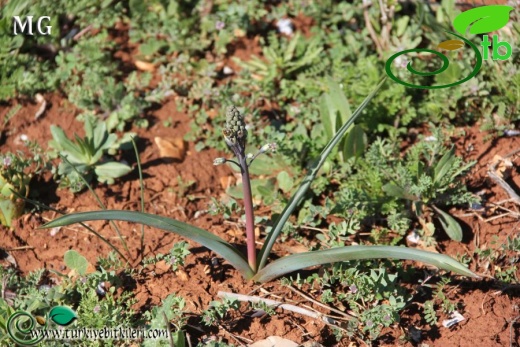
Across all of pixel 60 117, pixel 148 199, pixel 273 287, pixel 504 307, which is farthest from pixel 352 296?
pixel 60 117

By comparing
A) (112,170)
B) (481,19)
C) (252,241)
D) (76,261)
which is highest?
(481,19)

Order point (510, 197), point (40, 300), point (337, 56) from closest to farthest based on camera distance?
1. point (40, 300)
2. point (510, 197)
3. point (337, 56)

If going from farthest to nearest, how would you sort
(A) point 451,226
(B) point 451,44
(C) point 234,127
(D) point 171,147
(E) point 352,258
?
(B) point 451,44 → (D) point 171,147 → (A) point 451,226 → (E) point 352,258 → (C) point 234,127

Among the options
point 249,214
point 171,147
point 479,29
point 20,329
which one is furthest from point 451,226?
point 20,329

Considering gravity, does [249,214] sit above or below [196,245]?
above

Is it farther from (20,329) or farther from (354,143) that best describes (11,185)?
(354,143)

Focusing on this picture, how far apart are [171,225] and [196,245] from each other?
0.55 metres

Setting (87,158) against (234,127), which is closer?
(234,127)

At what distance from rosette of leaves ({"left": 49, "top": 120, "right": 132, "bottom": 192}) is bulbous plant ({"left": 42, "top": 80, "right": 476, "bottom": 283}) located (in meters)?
0.89

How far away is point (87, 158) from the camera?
135 inches

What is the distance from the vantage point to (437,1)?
4211 mm

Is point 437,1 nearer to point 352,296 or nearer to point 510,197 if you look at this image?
point 510,197

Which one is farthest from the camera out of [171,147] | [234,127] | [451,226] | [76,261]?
[171,147]

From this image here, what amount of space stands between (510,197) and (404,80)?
909 millimetres
